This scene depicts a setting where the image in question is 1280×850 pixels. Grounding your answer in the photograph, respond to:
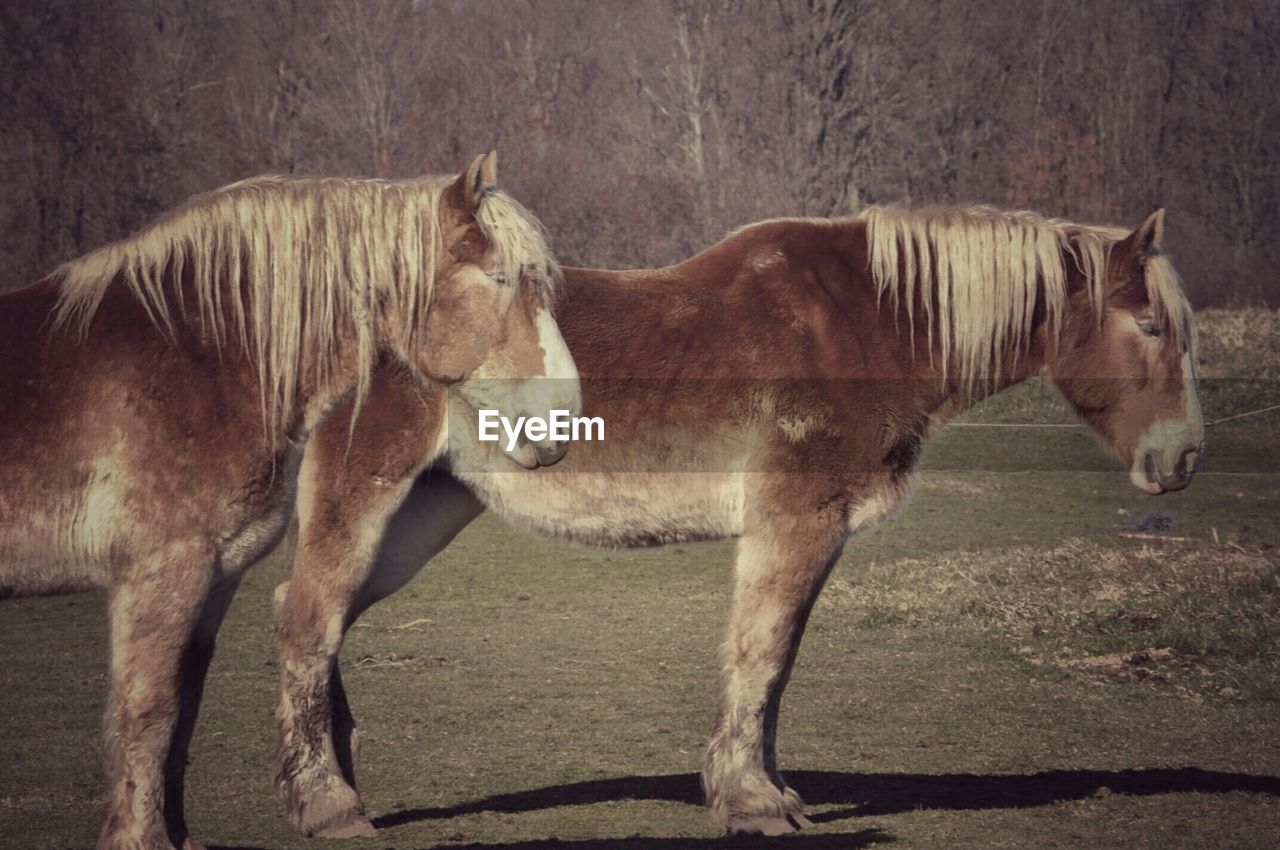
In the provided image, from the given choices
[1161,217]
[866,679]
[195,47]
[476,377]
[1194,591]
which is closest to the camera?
[476,377]

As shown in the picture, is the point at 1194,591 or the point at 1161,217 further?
the point at 1194,591

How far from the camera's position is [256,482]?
3.38m

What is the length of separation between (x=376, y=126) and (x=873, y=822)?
21.8m

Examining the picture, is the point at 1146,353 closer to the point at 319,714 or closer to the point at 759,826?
the point at 759,826

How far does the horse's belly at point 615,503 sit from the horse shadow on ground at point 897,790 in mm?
946

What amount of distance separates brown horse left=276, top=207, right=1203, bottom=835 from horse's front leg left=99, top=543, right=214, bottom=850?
1237 millimetres

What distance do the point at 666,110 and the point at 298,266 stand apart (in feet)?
83.7

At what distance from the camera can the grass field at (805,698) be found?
449 cm

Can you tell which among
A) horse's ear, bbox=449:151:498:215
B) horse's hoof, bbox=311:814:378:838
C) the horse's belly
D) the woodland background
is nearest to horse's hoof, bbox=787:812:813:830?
the horse's belly

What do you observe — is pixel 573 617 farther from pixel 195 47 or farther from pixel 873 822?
pixel 195 47

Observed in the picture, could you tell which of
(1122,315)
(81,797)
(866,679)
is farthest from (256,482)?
(866,679)

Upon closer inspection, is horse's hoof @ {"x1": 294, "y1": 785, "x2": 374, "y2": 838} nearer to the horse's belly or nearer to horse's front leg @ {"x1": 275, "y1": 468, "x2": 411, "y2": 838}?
horse's front leg @ {"x1": 275, "y1": 468, "x2": 411, "y2": 838}

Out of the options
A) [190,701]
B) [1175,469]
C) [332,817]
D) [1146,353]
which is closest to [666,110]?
[1146,353]

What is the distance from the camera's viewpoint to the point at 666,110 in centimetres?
2822
